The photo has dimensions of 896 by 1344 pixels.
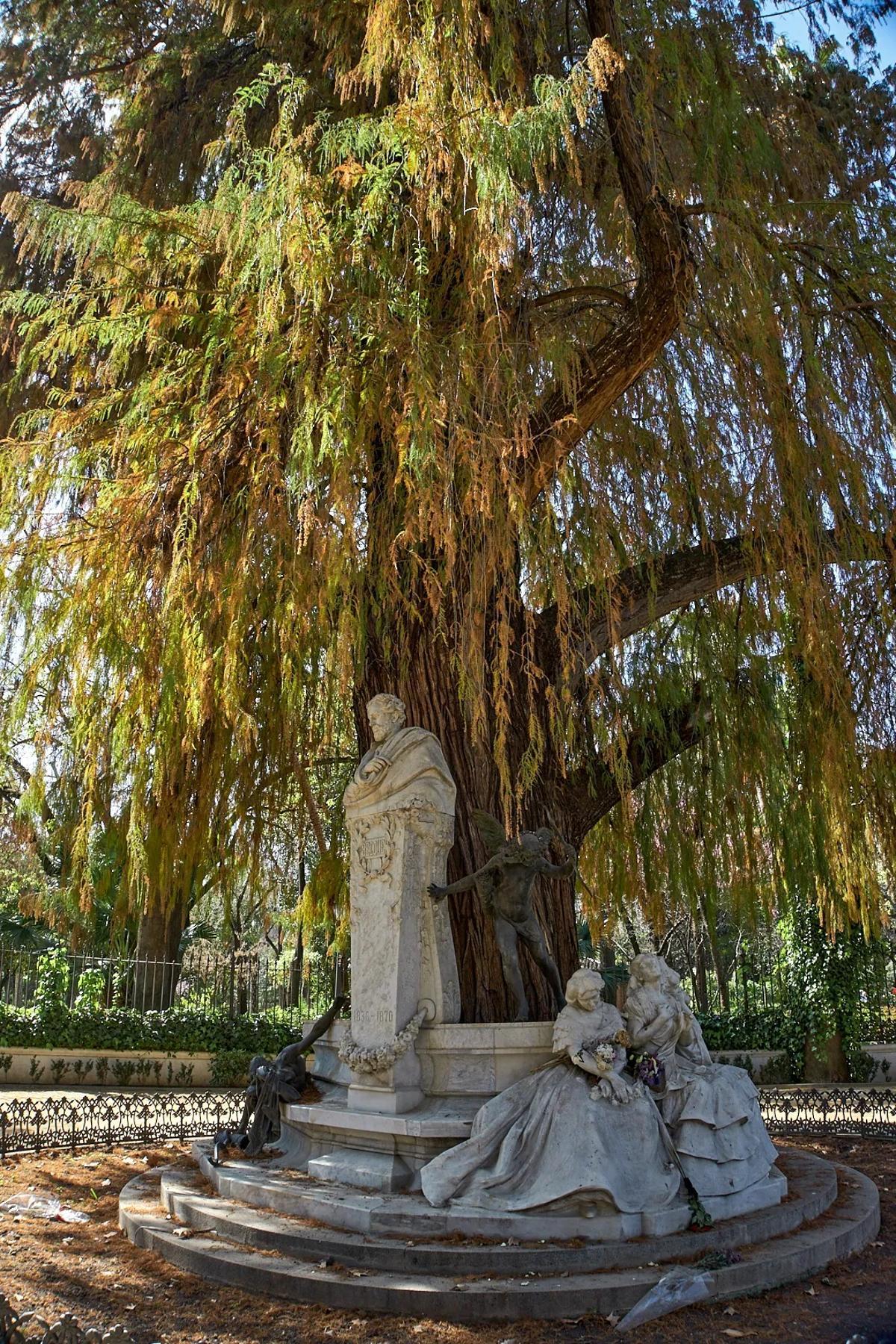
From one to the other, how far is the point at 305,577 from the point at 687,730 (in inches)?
150

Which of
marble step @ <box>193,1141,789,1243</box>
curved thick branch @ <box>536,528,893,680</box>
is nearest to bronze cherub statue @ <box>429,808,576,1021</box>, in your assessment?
curved thick branch @ <box>536,528,893,680</box>

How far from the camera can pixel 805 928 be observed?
1502 cm

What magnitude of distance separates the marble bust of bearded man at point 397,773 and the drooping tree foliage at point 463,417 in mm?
324

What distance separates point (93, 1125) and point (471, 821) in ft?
16.2

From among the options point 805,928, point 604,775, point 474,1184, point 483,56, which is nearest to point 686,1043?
point 474,1184

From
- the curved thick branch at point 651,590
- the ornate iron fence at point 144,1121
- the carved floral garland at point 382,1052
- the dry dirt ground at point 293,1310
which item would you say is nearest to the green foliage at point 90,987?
the ornate iron fence at point 144,1121

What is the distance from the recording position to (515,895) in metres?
6.18

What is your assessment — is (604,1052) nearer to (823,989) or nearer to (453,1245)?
(453,1245)

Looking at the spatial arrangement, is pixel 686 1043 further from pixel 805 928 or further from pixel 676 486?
pixel 805 928

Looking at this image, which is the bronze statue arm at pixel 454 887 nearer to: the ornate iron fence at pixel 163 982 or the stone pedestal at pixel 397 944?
the stone pedestal at pixel 397 944

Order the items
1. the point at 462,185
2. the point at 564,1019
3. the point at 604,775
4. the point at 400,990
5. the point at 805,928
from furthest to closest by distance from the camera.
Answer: the point at 805,928 → the point at 604,775 → the point at 400,990 → the point at 564,1019 → the point at 462,185

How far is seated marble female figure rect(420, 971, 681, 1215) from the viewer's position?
195 inches

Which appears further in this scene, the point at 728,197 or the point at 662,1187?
the point at 728,197

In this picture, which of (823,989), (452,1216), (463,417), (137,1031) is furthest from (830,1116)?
(463,417)
